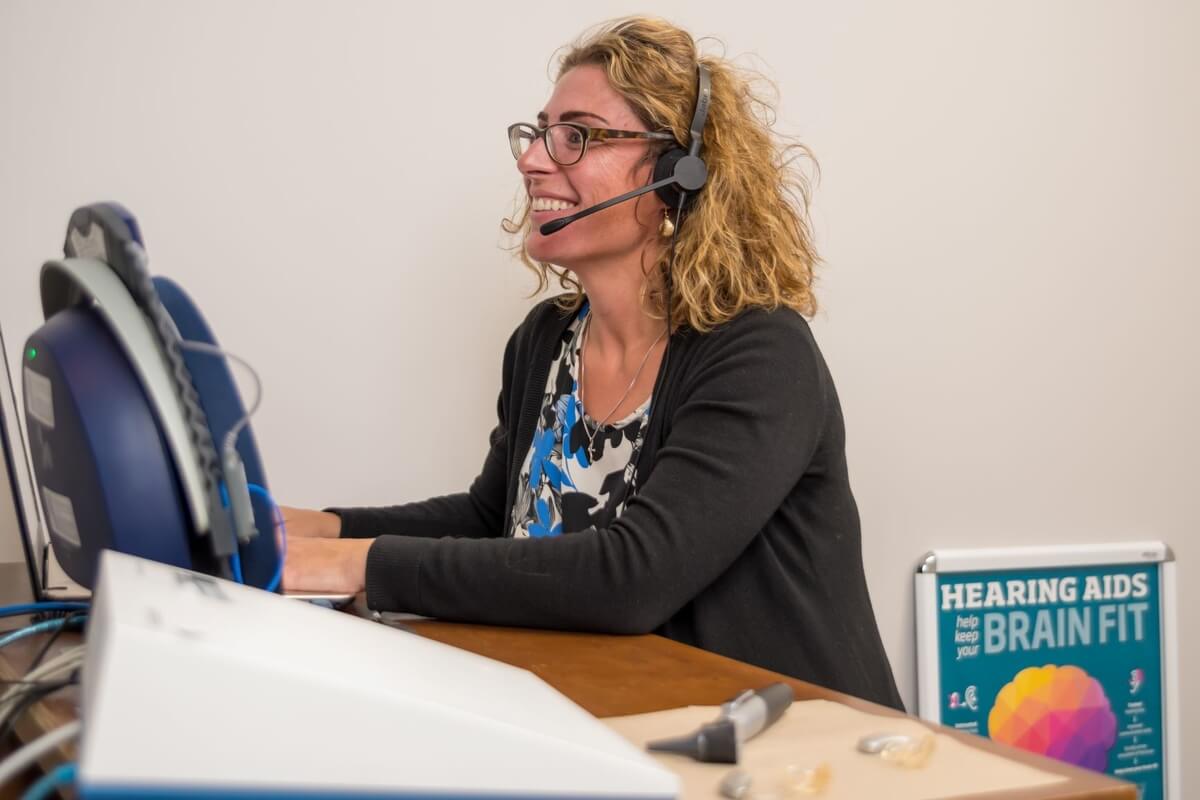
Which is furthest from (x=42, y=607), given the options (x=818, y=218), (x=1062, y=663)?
(x=1062, y=663)

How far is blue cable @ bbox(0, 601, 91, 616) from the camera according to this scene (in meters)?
0.96

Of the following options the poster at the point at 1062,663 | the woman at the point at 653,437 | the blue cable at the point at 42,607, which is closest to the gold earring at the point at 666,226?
the woman at the point at 653,437

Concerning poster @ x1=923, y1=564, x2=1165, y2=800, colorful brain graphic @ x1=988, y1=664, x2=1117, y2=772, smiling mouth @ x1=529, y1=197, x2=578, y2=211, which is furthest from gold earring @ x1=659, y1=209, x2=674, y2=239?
colorful brain graphic @ x1=988, y1=664, x2=1117, y2=772

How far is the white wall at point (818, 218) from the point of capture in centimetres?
167

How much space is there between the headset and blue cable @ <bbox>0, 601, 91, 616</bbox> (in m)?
0.72

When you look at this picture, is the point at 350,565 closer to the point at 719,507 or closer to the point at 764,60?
the point at 719,507

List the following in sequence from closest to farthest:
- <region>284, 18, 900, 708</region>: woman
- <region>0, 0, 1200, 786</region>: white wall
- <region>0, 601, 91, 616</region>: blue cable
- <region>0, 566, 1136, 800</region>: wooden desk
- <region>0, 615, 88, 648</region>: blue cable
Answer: <region>0, 566, 1136, 800</region>: wooden desk
<region>0, 615, 88, 648</region>: blue cable
<region>0, 601, 91, 616</region>: blue cable
<region>284, 18, 900, 708</region>: woman
<region>0, 0, 1200, 786</region>: white wall

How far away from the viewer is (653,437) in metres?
1.30

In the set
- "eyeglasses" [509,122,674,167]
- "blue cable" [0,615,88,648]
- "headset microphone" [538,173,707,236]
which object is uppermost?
"eyeglasses" [509,122,674,167]

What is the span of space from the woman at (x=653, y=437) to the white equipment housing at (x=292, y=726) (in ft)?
1.87

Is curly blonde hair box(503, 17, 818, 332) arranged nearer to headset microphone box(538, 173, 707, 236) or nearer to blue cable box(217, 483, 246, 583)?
headset microphone box(538, 173, 707, 236)

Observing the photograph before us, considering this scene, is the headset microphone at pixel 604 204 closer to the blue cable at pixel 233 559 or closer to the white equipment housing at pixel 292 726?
the blue cable at pixel 233 559

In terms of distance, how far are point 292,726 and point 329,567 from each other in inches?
27.0

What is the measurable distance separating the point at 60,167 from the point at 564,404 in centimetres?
77
